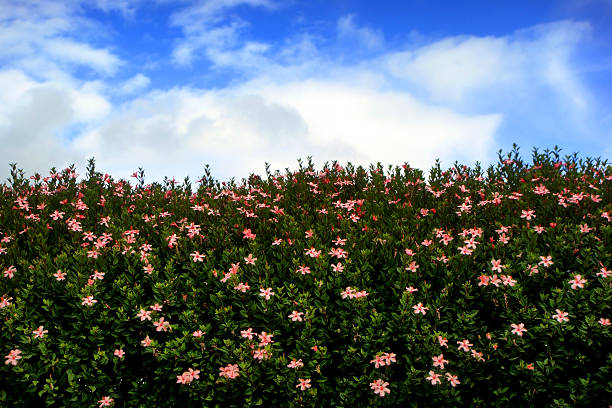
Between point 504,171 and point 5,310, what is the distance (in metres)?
7.93

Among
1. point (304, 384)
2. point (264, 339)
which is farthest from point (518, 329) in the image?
point (264, 339)

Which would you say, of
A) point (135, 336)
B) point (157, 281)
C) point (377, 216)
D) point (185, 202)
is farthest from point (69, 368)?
point (377, 216)

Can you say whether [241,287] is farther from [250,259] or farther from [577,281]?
[577,281]

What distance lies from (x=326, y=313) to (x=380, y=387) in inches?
35.3

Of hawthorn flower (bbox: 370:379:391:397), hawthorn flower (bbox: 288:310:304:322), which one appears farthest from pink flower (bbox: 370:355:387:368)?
hawthorn flower (bbox: 288:310:304:322)

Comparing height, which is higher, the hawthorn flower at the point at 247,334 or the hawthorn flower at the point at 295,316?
the hawthorn flower at the point at 295,316

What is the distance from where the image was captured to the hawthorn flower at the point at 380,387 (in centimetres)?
454

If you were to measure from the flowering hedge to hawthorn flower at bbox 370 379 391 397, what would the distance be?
0.02m

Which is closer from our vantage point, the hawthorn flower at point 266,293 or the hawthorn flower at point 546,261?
the hawthorn flower at point 266,293

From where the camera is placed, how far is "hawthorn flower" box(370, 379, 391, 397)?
4.54m

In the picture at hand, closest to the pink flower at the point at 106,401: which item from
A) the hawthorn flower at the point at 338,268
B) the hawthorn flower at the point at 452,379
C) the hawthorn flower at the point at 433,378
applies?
the hawthorn flower at the point at 338,268

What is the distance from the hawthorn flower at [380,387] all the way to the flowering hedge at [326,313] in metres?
0.02

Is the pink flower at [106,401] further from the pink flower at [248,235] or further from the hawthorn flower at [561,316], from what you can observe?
the hawthorn flower at [561,316]

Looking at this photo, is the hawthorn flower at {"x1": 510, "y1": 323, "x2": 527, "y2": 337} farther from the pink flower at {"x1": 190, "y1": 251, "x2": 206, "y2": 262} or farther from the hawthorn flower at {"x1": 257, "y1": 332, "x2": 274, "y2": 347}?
the pink flower at {"x1": 190, "y1": 251, "x2": 206, "y2": 262}
